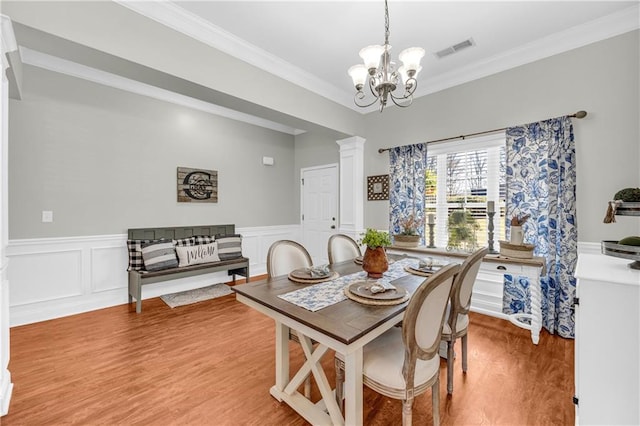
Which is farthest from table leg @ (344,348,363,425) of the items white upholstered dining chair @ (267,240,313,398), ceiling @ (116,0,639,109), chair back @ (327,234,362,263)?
ceiling @ (116,0,639,109)

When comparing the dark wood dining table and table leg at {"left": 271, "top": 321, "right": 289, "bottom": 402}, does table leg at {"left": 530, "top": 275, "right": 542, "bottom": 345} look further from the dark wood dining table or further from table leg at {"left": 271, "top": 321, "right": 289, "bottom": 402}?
table leg at {"left": 271, "top": 321, "right": 289, "bottom": 402}

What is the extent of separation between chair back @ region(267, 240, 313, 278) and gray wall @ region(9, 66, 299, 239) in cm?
255

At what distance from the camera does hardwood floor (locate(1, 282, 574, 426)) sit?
173cm

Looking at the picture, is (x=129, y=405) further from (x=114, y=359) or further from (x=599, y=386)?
(x=599, y=386)

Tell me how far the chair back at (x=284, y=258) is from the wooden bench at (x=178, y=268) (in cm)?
205

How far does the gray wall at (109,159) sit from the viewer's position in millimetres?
3068

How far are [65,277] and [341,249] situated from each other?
326 centimetres

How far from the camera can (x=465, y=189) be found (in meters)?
3.52

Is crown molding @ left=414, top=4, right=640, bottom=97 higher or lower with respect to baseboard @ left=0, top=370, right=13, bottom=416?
higher

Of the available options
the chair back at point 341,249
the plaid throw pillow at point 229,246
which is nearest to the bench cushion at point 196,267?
the plaid throw pillow at point 229,246

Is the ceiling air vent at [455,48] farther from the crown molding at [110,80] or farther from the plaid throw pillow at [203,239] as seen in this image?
the plaid throw pillow at [203,239]

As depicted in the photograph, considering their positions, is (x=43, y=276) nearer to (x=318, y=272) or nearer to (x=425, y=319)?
(x=318, y=272)

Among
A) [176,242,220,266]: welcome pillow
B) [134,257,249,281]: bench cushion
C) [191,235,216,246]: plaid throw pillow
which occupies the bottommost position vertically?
[134,257,249,281]: bench cushion

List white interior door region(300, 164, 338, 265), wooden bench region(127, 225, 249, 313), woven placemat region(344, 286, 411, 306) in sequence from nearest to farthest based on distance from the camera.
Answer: woven placemat region(344, 286, 411, 306)
wooden bench region(127, 225, 249, 313)
white interior door region(300, 164, 338, 265)
